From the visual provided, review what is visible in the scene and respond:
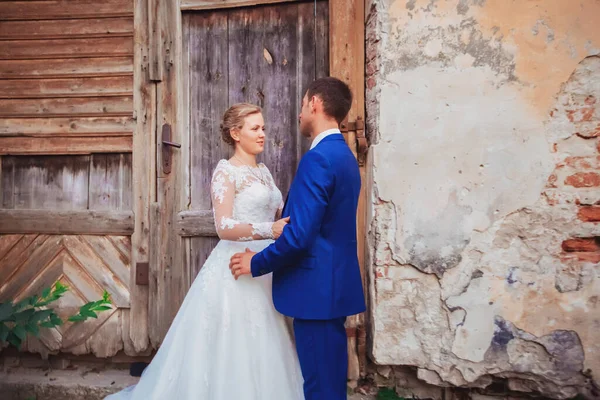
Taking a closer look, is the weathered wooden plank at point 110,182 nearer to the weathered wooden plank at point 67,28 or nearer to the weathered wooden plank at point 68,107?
the weathered wooden plank at point 68,107

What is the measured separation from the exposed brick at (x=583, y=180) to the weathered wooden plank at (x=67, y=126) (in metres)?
2.93

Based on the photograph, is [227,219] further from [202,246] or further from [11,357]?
[11,357]

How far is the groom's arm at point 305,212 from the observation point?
1.85m

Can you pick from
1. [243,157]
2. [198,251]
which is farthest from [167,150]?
[243,157]

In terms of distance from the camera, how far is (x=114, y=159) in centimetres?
A: 311

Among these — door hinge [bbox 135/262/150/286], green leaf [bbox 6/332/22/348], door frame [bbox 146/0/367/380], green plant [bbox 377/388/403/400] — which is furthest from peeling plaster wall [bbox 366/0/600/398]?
green leaf [bbox 6/332/22/348]

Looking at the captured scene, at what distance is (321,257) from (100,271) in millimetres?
1967

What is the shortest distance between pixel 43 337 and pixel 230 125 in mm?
2216

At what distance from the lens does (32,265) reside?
310 cm

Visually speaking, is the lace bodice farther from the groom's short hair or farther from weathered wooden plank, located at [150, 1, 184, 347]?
weathered wooden plank, located at [150, 1, 184, 347]

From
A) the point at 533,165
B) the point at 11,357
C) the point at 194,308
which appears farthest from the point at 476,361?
the point at 11,357

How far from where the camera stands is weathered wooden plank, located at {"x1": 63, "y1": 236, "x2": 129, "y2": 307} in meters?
3.05

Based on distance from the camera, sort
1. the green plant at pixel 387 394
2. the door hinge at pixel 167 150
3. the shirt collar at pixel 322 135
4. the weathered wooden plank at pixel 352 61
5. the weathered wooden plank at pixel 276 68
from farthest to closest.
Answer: the door hinge at pixel 167 150 → the weathered wooden plank at pixel 276 68 → the weathered wooden plank at pixel 352 61 → the green plant at pixel 387 394 → the shirt collar at pixel 322 135

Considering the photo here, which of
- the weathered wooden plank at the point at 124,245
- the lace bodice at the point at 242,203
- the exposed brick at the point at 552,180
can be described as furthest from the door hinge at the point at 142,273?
the exposed brick at the point at 552,180
